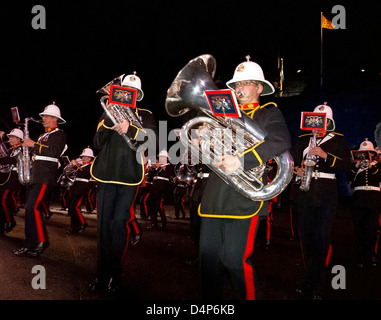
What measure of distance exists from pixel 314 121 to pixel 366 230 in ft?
10.4

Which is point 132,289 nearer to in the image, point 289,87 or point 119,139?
point 119,139

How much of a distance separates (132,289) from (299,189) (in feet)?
8.46

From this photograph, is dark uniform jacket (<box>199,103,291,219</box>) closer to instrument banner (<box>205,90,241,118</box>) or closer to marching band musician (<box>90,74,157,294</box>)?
instrument banner (<box>205,90,241,118</box>)

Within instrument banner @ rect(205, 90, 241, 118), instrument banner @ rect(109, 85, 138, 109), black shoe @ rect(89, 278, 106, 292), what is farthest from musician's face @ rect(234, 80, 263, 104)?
black shoe @ rect(89, 278, 106, 292)

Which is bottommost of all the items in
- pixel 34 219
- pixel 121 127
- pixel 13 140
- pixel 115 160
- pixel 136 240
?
pixel 136 240

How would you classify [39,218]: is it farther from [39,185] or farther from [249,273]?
[249,273]

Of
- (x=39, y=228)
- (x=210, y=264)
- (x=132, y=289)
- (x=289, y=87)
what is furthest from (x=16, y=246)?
(x=289, y=87)

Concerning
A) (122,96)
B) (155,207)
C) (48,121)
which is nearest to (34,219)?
(48,121)

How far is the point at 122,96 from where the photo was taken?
14.2 feet

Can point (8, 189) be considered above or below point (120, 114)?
below

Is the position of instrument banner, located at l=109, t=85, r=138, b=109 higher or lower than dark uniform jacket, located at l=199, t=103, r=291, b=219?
higher

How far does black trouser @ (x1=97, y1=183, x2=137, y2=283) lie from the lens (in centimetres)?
430

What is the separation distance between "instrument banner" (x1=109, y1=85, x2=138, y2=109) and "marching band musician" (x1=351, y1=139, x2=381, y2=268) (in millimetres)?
5069
